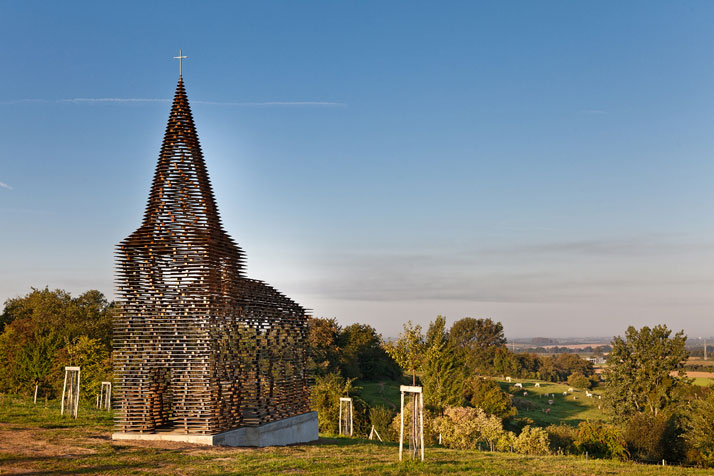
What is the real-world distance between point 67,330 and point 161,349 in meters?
26.3

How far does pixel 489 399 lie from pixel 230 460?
127ft

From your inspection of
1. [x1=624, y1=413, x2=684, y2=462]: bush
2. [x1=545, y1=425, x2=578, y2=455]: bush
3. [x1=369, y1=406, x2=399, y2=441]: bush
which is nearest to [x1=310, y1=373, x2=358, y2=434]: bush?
[x1=369, y1=406, x2=399, y2=441]: bush

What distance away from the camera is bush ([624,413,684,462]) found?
32.2 m

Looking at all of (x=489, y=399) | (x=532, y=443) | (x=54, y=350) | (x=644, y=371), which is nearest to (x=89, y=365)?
(x=54, y=350)

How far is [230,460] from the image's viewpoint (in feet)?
44.6

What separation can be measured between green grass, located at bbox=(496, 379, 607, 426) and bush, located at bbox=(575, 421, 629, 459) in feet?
58.9

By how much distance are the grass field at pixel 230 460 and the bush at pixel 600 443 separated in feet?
53.1

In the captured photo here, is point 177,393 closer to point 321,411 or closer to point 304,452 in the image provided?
point 304,452

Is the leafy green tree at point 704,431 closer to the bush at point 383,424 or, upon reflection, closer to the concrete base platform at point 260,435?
the bush at point 383,424

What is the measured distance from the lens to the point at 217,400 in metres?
16.1

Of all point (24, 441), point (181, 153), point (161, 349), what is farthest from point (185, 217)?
point (24, 441)

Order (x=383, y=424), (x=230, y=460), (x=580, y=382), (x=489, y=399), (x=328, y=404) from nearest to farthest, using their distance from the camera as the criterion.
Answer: (x=230, y=460) < (x=383, y=424) < (x=328, y=404) < (x=489, y=399) < (x=580, y=382)

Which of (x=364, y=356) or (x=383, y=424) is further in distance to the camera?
(x=364, y=356)

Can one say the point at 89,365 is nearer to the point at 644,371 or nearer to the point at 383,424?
the point at 383,424
